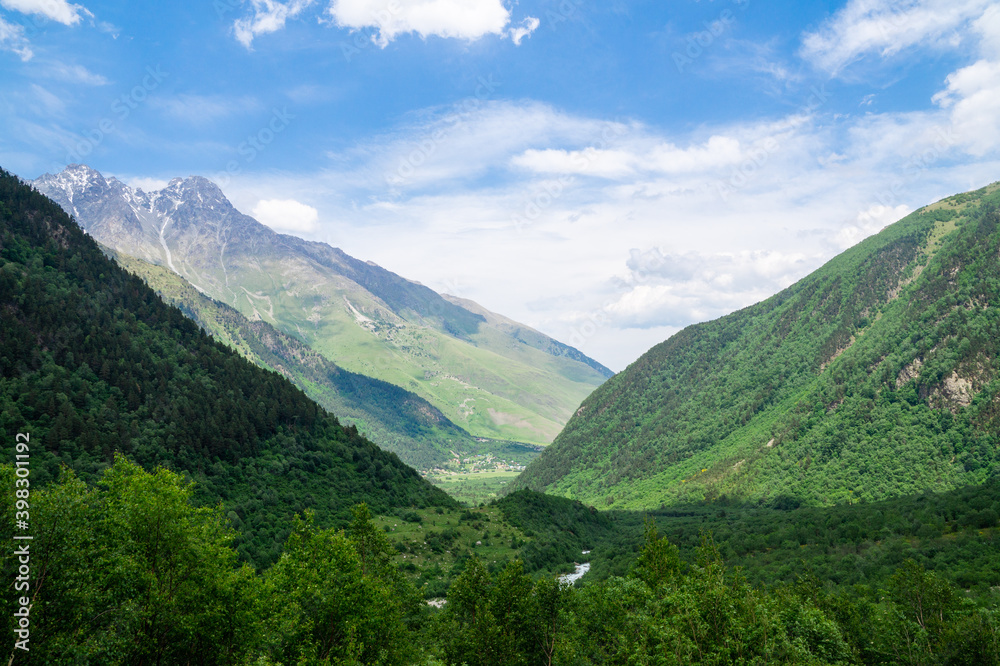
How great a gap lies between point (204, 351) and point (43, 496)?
114 m

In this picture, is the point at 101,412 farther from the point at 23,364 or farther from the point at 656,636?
the point at 656,636

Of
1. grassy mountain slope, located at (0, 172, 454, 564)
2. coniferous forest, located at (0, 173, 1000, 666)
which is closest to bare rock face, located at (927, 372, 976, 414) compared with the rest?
coniferous forest, located at (0, 173, 1000, 666)

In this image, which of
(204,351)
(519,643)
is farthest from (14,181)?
(519,643)

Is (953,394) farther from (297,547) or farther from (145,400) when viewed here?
(145,400)

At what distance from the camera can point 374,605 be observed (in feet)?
127

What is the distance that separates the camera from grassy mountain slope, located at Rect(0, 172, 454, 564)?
3246 inches

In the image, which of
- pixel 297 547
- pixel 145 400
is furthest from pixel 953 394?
pixel 145 400

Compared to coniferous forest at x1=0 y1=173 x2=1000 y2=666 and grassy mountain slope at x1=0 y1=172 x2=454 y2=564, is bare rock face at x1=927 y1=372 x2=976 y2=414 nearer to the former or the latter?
coniferous forest at x1=0 y1=173 x2=1000 y2=666

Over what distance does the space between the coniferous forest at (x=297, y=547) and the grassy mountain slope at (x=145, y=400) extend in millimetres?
479

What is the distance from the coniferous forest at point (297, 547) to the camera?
3100cm

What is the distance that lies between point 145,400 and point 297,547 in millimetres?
78038

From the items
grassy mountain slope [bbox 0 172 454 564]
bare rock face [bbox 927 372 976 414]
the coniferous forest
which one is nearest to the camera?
the coniferous forest

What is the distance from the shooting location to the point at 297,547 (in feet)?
139

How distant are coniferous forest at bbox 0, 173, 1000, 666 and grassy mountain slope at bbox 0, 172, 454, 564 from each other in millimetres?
479
